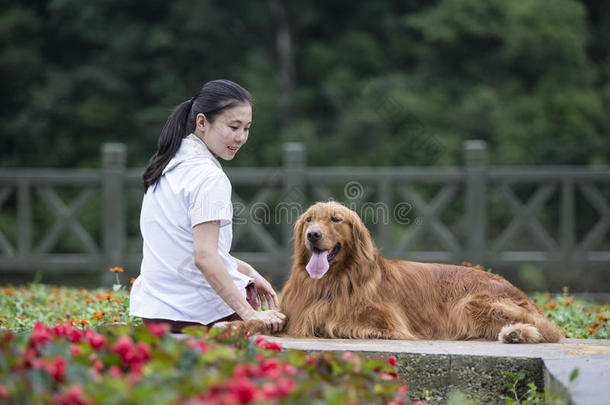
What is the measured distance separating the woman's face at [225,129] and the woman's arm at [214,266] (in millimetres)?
495

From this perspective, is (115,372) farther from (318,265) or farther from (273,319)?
(318,265)

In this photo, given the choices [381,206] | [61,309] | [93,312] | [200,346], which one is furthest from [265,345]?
[381,206]

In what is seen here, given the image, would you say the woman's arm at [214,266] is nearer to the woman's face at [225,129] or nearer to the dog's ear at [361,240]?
the woman's face at [225,129]

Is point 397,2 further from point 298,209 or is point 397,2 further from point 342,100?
point 298,209

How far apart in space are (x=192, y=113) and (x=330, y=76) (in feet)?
45.1

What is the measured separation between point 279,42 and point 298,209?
8557mm

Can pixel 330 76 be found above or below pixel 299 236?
above

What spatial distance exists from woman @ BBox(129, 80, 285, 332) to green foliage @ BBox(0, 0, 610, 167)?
1148cm

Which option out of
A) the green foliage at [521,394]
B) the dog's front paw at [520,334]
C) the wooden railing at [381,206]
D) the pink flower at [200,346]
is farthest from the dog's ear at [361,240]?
the wooden railing at [381,206]

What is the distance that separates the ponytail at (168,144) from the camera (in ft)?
12.1

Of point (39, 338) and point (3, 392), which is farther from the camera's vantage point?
point (39, 338)

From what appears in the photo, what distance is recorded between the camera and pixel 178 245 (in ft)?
11.8

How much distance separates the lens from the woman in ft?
11.4

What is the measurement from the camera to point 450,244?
385 inches
